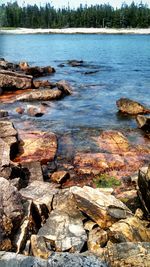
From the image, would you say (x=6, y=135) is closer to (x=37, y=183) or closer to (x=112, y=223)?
(x=37, y=183)

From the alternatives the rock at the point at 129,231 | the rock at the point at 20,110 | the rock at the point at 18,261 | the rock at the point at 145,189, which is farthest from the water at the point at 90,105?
the rock at the point at 18,261

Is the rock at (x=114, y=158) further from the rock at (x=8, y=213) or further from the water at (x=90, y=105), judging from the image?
the rock at (x=8, y=213)

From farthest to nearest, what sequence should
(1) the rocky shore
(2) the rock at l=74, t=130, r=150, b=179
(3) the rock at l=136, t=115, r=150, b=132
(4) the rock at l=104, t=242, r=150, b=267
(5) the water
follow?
1. (5) the water
2. (3) the rock at l=136, t=115, r=150, b=132
3. (2) the rock at l=74, t=130, r=150, b=179
4. (1) the rocky shore
5. (4) the rock at l=104, t=242, r=150, b=267

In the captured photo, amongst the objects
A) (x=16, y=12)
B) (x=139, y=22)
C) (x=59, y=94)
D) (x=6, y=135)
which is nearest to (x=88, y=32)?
(x=139, y=22)

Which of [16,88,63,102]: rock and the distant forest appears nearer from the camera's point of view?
[16,88,63,102]: rock

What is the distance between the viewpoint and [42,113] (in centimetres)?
2328

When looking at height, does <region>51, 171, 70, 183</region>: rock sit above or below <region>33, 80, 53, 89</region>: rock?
below

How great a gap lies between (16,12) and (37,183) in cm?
19632

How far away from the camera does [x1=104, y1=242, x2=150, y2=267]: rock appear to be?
23.5 feet

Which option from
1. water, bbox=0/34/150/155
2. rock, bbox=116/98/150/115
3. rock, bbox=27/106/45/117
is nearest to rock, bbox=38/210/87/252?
water, bbox=0/34/150/155

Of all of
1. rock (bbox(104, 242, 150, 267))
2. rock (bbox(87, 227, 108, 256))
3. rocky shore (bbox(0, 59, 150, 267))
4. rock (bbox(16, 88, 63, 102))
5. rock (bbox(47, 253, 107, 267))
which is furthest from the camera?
rock (bbox(16, 88, 63, 102))

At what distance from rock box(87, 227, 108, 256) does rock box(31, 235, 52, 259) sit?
3.42 ft

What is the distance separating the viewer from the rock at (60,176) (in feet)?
43.3

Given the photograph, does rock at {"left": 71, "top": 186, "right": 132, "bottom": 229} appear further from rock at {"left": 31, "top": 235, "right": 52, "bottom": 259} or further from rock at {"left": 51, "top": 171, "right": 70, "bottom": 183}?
rock at {"left": 51, "top": 171, "right": 70, "bottom": 183}
